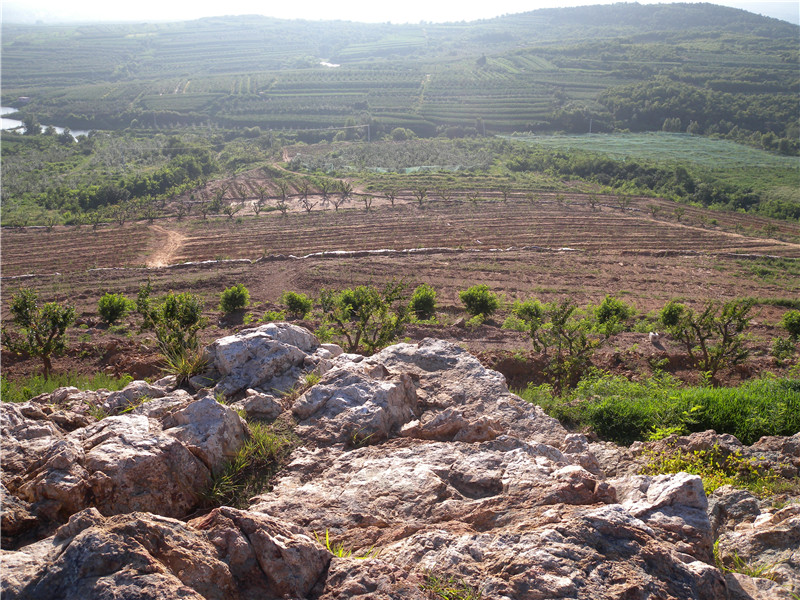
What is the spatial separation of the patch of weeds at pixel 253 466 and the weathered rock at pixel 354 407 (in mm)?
299

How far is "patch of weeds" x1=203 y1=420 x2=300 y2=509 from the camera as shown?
5199 mm

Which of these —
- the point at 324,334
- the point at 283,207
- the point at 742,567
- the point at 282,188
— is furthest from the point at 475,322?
the point at 282,188

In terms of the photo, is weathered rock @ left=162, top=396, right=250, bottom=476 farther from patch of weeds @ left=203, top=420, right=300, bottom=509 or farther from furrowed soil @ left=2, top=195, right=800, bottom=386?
furrowed soil @ left=2, top=195, right=800, bottom=386

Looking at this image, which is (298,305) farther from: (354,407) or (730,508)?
(730,508)

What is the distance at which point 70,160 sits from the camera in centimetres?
6272

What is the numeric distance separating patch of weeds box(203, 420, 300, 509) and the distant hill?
255 feet

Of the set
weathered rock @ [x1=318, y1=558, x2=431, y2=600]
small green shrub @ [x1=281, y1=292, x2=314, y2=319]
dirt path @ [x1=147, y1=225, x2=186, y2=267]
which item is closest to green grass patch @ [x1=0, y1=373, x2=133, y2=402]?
A: weathered rock @ [x1=318, y1=558, x2=431, y2=600]

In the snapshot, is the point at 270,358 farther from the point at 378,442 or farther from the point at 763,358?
the point at 763,358

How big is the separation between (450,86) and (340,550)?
348ft

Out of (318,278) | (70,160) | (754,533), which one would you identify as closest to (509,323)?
(318,278)

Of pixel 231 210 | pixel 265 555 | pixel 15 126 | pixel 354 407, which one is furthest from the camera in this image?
pixel 15 126

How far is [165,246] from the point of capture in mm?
31750

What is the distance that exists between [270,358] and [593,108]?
89708 mm

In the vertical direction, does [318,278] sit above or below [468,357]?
below
